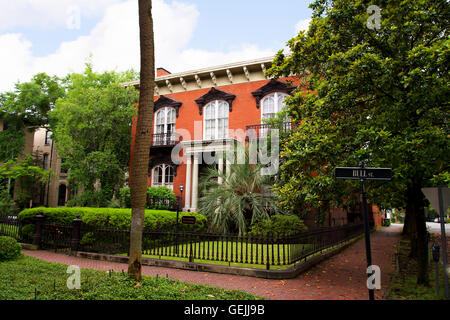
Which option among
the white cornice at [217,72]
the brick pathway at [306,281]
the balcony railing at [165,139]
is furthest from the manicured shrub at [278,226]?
the balcony railing at [165,139]

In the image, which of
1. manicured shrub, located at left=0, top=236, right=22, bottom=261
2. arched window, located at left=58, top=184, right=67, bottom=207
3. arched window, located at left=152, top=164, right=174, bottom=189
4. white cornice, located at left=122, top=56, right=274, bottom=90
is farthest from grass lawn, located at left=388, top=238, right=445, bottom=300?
arched window, located at left=58, top=184, right=67, bottom=207

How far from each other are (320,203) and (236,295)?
3.37 metres

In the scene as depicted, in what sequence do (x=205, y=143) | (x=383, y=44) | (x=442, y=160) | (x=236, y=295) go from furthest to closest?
(x=205, y=143), (x=383, y=44), (x=442, y=160), (x=236, y=295)

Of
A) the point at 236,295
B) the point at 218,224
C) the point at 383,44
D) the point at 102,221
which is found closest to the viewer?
the point at 236,295

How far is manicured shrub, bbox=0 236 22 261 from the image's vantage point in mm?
8883

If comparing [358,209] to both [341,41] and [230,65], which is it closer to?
[230,65]

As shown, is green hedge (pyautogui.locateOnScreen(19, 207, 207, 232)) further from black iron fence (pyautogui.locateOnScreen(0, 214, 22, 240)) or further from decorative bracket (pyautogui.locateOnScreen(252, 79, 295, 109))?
decorative bracket (pyautogui.locateOnScreen(252, 79, 295, 109))

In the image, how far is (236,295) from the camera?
5.88m

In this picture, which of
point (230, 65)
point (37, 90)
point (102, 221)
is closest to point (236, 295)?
point (102, 221)

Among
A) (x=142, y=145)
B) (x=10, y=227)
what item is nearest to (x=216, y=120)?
(x=10, y=227)

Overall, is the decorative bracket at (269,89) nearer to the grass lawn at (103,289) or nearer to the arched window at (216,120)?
the arched window at (216,120)

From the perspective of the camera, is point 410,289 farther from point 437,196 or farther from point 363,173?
point 363,173

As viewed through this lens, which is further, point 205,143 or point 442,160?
point 205,143

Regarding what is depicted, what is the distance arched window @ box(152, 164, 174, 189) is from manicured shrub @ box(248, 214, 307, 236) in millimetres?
10533
